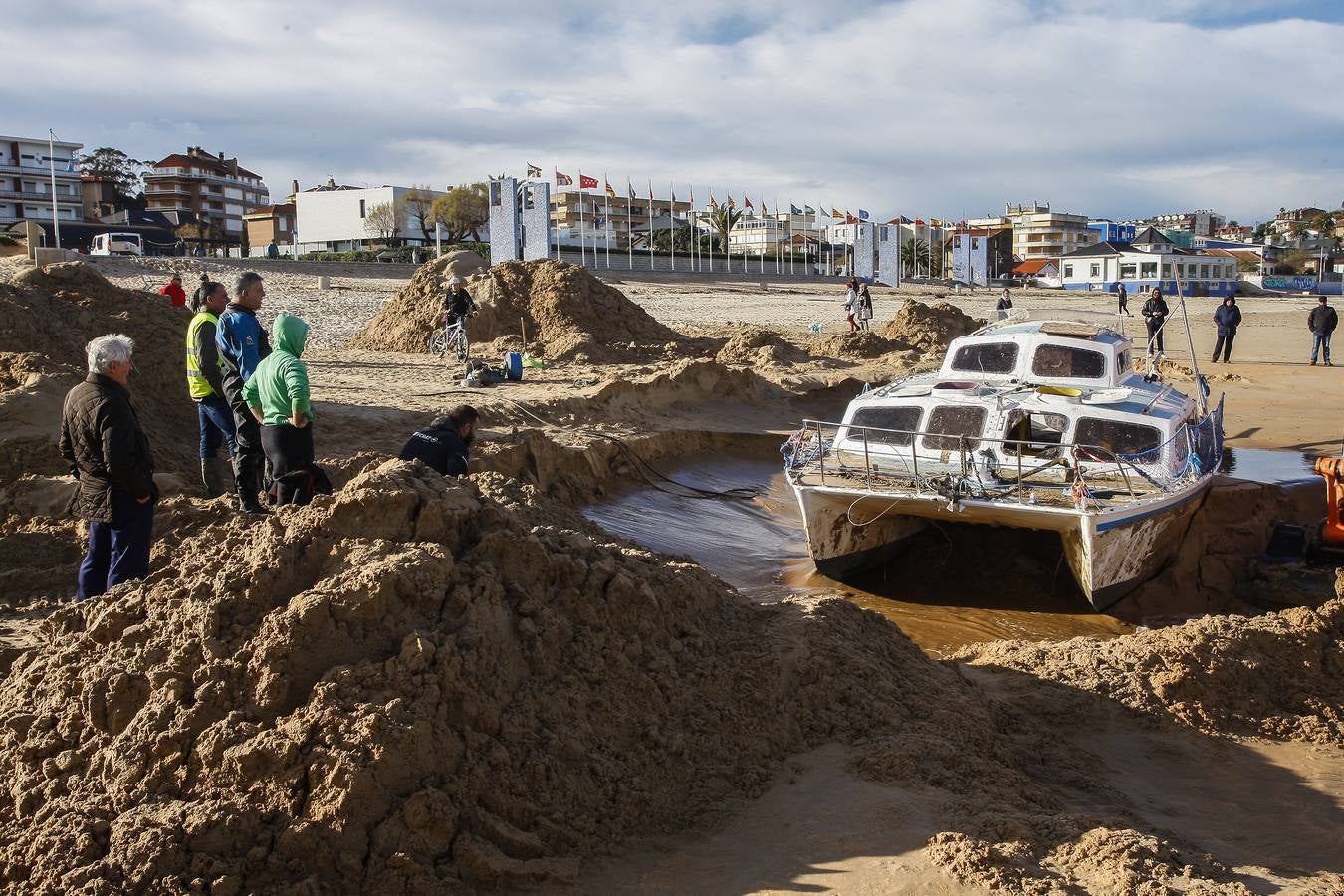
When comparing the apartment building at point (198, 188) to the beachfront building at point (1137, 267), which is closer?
the beachfront building at point (1137, 267)

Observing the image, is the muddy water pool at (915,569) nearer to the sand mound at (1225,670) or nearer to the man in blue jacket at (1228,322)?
the sand mound at (1225,670)

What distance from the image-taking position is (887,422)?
1102 centimetres

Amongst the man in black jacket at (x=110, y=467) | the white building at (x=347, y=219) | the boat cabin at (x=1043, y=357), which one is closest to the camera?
the man in black jacket at (x=110, y=467)

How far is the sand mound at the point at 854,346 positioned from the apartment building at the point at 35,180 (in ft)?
182

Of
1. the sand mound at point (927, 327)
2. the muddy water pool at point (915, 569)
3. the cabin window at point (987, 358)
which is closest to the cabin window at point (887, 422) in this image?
the muddy water pool at point (915, 569)

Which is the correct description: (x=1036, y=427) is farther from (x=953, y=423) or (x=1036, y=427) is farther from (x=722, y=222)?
(x=722, y=222)

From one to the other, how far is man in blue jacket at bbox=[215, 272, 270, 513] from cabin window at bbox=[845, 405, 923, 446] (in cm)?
561

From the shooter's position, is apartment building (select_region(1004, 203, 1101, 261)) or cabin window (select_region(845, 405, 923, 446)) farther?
apartment building (select_region(1004, 203, 1101, 261))

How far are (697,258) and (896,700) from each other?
57.9m

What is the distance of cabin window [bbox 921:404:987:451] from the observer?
10.5 meters

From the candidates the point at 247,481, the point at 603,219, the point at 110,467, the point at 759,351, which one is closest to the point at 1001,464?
the point at 247,481

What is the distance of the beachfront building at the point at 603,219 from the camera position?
7169cm

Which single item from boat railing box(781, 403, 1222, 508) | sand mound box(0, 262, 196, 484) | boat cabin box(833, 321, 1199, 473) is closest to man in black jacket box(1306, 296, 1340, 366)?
boat cabin box(833, 321, 1199, 473)

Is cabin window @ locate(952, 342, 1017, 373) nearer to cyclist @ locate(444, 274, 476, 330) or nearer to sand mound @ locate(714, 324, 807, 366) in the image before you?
sand mound @ locate(714, 324, 807, 366)
